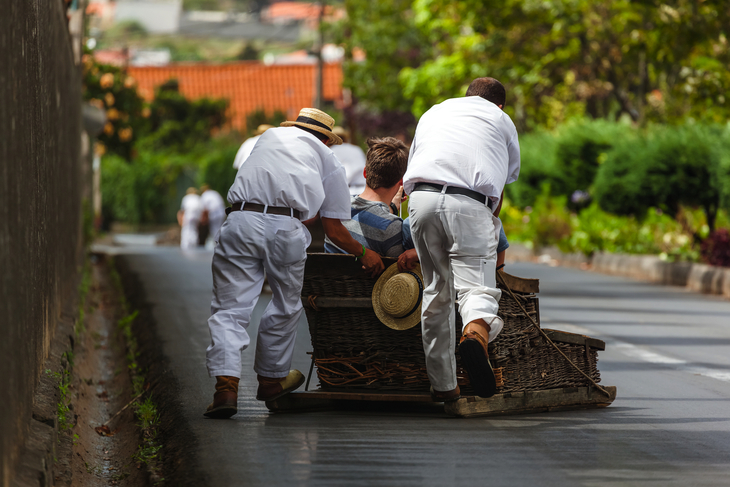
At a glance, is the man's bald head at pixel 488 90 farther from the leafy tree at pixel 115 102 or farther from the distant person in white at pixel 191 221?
the distant person in white at pixel 191 221

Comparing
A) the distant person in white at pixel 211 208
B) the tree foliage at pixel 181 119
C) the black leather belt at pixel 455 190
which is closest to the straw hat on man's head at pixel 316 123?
the black leather belt at pixel 455 190

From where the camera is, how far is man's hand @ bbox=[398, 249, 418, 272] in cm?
605

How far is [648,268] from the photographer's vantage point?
1811 cm

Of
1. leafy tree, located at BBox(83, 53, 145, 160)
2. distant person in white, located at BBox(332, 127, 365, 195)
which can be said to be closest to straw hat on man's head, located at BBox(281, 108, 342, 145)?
distant person in white, located at BBox(332, 127, 365, 195)

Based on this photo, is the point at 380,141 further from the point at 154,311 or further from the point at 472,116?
the point at 154,311

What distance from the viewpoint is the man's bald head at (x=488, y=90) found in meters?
6.34

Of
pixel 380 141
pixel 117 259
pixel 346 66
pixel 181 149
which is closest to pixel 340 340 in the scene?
pixel 380 141

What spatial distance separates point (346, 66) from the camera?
3834 cm

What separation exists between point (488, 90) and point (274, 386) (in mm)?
2047

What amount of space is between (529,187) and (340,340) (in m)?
22.3

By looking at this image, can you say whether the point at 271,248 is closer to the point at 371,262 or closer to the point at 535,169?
the point at 371,262

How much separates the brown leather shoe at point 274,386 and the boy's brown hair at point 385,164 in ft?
3.96

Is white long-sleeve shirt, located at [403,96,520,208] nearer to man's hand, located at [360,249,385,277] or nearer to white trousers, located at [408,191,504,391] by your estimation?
white trousers, located at [408,191,504,391]

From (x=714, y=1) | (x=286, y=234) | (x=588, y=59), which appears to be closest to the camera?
(x=286, y=234)
